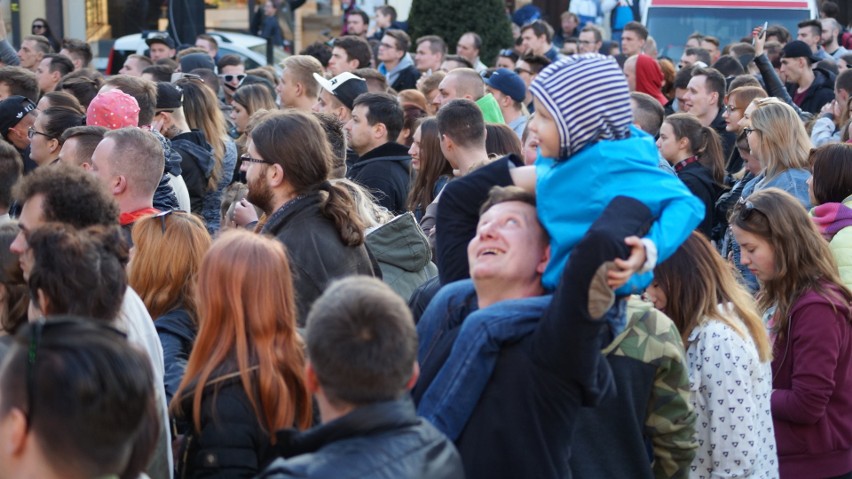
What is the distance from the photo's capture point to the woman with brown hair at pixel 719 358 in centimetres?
392

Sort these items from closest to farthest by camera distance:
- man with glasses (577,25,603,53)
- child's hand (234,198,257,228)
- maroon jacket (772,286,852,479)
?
maroon jacket (772,286,852,479) < child's hand (234,198,257,228) < man with glasses (577,25,603,53)

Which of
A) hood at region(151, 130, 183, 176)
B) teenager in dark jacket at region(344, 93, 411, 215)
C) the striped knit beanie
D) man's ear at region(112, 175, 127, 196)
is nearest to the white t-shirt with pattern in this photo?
the striped knit beanie

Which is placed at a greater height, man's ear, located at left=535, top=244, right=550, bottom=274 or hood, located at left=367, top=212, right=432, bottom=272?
man's ear, located at left=535, top=244, right=550, bottom=274

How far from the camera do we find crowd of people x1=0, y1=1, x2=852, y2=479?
2441 mm

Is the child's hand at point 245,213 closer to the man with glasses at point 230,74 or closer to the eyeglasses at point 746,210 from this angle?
the eyeglasses at point 746,210

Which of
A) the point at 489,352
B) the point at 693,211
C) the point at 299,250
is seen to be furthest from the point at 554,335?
the point at 299,250

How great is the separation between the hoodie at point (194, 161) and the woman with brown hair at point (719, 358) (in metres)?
4.21

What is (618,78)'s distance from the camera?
9.59ft

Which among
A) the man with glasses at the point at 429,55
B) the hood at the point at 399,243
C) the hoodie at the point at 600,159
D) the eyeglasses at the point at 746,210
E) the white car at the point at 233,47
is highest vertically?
the hoodie at the point at 600,159

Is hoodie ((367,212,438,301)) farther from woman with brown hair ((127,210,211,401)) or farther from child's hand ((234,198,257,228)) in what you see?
woman with brown hair ((127,210,211,401))

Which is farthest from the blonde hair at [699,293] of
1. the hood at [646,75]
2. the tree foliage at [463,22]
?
the tree foliage at [463,22]

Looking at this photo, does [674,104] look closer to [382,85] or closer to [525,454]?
[382,85]

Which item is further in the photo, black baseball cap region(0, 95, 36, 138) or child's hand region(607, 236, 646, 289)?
black baseball cap region(0, 95, 36, 138)

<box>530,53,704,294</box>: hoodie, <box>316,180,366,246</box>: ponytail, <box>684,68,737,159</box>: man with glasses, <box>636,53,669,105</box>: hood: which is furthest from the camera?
<box>636,53,669,105</box>: hood
